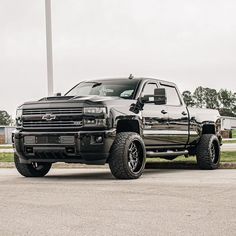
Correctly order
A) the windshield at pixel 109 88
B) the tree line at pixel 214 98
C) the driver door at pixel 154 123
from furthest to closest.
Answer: the tree line at pixel 214 98 → the windshield at pixel 109 88 → the driver door at pixel 154 123

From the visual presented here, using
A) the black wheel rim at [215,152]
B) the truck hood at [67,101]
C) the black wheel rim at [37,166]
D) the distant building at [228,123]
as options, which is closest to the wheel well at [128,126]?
the truck hood at [67,101]

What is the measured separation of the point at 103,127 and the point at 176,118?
2534 mm

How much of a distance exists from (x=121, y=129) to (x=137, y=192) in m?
Answer: 2.85

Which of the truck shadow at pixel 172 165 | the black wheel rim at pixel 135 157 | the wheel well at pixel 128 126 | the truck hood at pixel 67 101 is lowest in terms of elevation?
the truck shadow at pixel 172 165

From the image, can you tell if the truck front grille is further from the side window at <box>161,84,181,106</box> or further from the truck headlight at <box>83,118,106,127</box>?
the side window at <box>161,84,181,106</box>

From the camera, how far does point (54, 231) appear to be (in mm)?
5738

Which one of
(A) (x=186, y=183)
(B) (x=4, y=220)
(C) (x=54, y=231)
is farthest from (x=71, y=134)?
(C) (x=54, y=231)

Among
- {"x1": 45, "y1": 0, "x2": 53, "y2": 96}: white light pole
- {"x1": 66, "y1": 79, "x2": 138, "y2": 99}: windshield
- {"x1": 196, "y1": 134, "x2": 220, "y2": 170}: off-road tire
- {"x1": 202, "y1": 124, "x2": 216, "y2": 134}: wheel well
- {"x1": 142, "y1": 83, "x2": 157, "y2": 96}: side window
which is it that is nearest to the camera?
{"x1": 66, "y1": 79, "x2": 138, "y2": 99}: windshield

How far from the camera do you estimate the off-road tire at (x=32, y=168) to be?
40.7ft

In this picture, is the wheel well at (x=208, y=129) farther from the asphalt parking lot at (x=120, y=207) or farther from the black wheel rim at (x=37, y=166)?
the black wheel rim at (x=37, y=166)

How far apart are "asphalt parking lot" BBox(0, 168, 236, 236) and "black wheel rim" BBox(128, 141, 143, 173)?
51 cm

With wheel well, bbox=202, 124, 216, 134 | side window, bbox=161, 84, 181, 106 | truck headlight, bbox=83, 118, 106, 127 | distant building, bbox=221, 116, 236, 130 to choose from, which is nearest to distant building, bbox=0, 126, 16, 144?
distant building, bbox=221, 116, 236, 130

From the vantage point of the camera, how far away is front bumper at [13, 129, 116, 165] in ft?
36.2

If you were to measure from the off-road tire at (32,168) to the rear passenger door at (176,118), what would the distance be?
2590 mm
